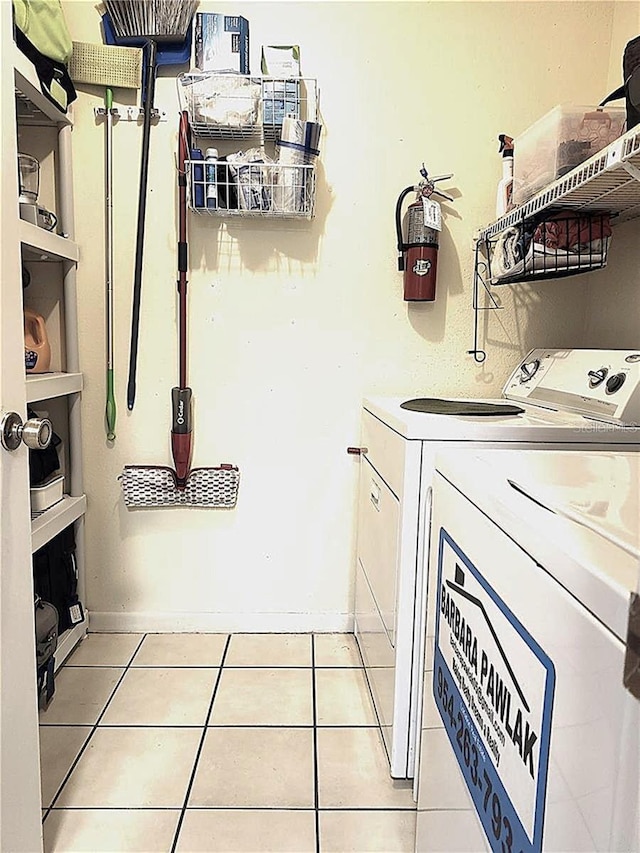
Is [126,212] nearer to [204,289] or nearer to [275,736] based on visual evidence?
[204,289]

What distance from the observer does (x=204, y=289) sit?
223cm

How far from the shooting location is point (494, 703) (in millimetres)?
736

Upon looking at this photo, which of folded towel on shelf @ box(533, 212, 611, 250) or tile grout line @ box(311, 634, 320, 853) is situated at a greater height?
folded towel on shelf @ box(533, 212, 611, 250)

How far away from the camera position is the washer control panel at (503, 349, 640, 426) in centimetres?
157

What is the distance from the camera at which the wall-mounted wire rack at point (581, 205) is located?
1.37m

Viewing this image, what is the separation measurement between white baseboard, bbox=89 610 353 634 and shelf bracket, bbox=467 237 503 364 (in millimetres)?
1085

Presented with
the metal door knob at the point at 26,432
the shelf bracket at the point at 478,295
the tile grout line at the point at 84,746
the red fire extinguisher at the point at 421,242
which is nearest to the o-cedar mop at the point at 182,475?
the tile grout line at the point at 84,746

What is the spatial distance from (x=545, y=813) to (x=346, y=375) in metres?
1.79

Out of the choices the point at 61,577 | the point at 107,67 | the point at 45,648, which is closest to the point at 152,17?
the point at 107,67

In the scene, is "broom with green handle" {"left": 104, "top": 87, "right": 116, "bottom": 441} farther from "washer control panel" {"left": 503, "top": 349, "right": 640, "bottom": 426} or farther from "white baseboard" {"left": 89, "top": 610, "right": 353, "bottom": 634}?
"washer control panel" {"left": 503, "top": 349, "right": 640, "bottom": 426}

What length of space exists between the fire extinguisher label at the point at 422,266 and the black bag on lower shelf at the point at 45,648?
1.58 metres

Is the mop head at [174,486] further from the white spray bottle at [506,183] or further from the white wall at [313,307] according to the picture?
the white spray bottle at [506,183]

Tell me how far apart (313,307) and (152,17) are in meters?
1.05

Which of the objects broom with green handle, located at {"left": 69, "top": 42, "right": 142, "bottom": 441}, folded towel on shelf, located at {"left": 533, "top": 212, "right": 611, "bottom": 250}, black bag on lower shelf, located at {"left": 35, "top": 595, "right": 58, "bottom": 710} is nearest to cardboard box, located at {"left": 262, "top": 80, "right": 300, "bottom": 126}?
broom with green handle, located at {"left": 69, "top": 42, "right": 142, "bottom": 441}
